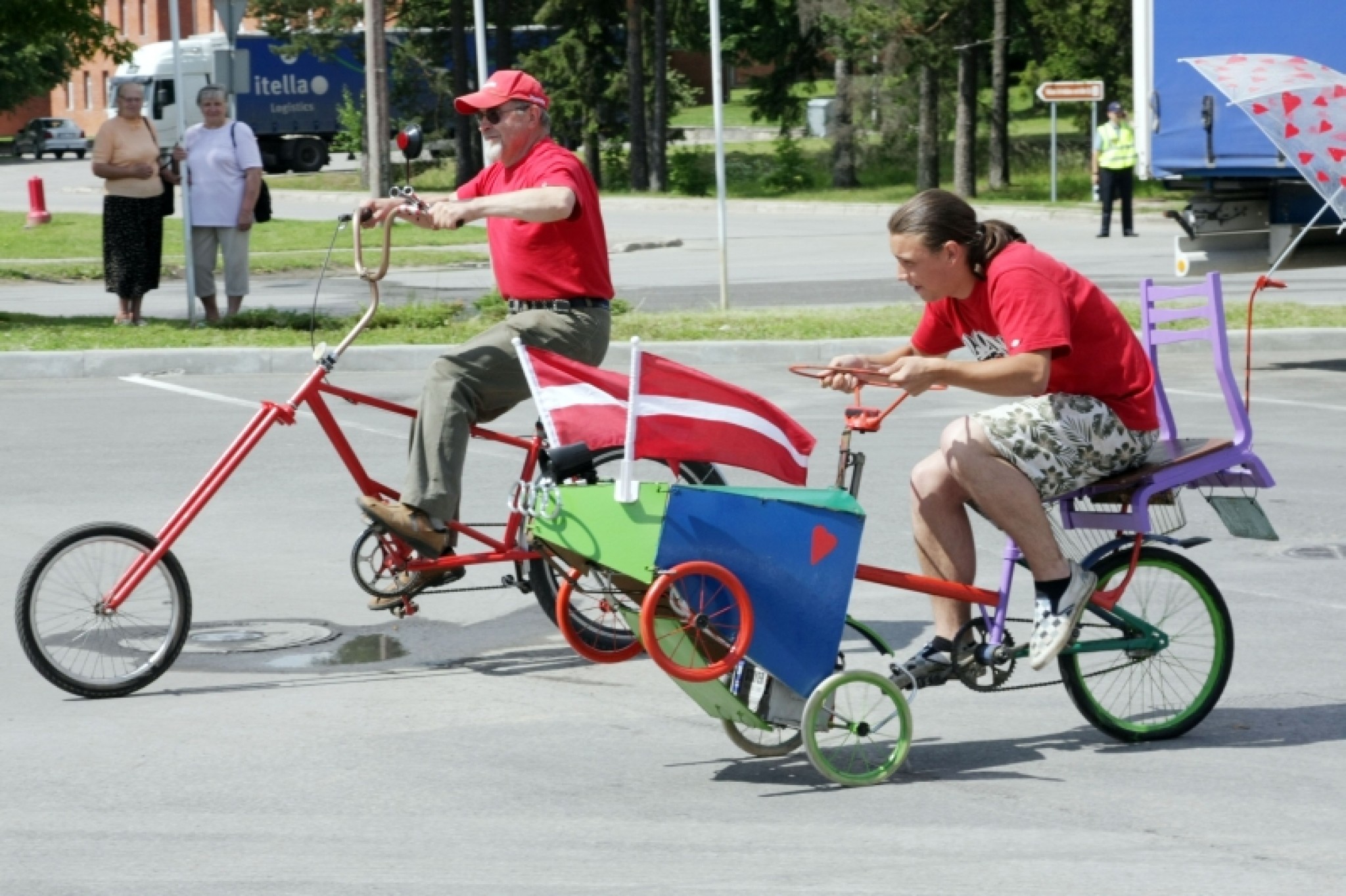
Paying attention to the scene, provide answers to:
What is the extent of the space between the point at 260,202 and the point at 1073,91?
23.8m

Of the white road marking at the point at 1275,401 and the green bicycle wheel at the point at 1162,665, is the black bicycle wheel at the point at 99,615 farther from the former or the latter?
the white road marking at the point at 1275,401

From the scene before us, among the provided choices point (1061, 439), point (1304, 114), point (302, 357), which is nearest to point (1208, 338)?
point (1061, 439)

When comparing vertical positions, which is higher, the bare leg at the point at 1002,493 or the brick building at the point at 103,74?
the brick building at the point at 103,74

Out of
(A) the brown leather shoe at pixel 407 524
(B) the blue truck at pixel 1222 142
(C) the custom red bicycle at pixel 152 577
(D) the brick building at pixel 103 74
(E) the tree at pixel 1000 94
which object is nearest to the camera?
(C) the custom red bicycle at pixel 152 577

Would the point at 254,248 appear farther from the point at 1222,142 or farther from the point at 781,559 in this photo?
the point at 781,559

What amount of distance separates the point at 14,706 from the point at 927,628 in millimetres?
3157

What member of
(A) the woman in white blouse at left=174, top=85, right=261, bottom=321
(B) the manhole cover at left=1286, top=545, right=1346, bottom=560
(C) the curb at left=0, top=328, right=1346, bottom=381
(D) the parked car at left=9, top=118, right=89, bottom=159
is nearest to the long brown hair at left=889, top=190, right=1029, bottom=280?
(B) the manhole cover at left=1286, top=545, right=1346, bottom=560

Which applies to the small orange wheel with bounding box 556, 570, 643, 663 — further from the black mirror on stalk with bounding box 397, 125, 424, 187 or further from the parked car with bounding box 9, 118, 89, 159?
the parked car with bounding box 9, 118, 89, 159

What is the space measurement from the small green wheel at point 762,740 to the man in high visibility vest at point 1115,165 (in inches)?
991

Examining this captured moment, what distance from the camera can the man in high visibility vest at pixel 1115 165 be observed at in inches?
1176

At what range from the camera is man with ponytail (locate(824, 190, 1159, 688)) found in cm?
538

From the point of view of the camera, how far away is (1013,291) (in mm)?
5383

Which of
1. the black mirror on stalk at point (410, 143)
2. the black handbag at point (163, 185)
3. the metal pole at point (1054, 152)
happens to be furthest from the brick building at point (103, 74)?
the black mirror on stalk at point (410, 143)

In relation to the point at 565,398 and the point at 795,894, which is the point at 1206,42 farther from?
the point at 795,894
